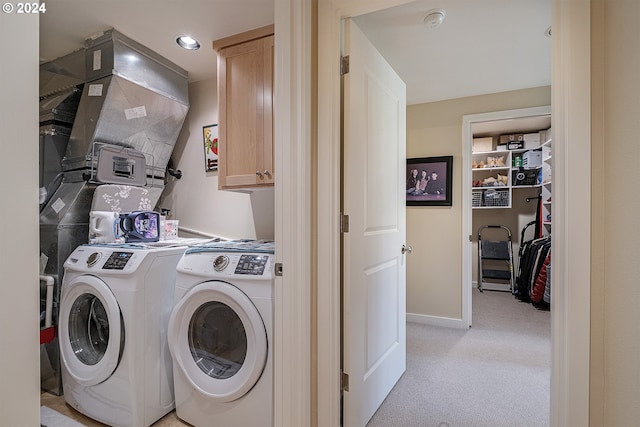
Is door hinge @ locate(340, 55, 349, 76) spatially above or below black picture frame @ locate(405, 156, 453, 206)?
above

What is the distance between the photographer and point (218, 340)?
1.64 meters

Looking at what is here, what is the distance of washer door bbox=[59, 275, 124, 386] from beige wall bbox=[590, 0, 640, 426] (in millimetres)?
2068

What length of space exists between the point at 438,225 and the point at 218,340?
2480mm

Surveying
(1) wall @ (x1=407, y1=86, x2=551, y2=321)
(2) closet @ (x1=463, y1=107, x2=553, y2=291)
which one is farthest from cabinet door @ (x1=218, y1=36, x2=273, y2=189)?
(2) closet @ (x1=463, y1=107, x2=553, y2=291)

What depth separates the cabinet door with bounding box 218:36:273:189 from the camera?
1918 mm

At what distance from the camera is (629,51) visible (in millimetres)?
878

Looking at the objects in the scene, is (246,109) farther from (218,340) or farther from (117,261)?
(218,340)

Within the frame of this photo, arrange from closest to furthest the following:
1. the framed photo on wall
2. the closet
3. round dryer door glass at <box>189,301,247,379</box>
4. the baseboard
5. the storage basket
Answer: round dryer door glass at <box>189,301,247,379</box>, the framed photo on wall, the baseboard, the closet, the storage basket

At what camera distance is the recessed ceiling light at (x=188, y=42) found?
6.97 feet

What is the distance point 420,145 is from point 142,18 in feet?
8.78

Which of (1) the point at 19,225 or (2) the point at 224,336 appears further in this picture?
(2) the point at 224,336

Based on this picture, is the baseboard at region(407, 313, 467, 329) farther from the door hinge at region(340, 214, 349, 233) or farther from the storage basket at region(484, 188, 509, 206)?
the storage basket at region(484, 188, 509, 206)

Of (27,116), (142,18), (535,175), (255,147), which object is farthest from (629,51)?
(535,175)

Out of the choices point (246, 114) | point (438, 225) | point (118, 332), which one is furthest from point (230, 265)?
point (438, 225)
